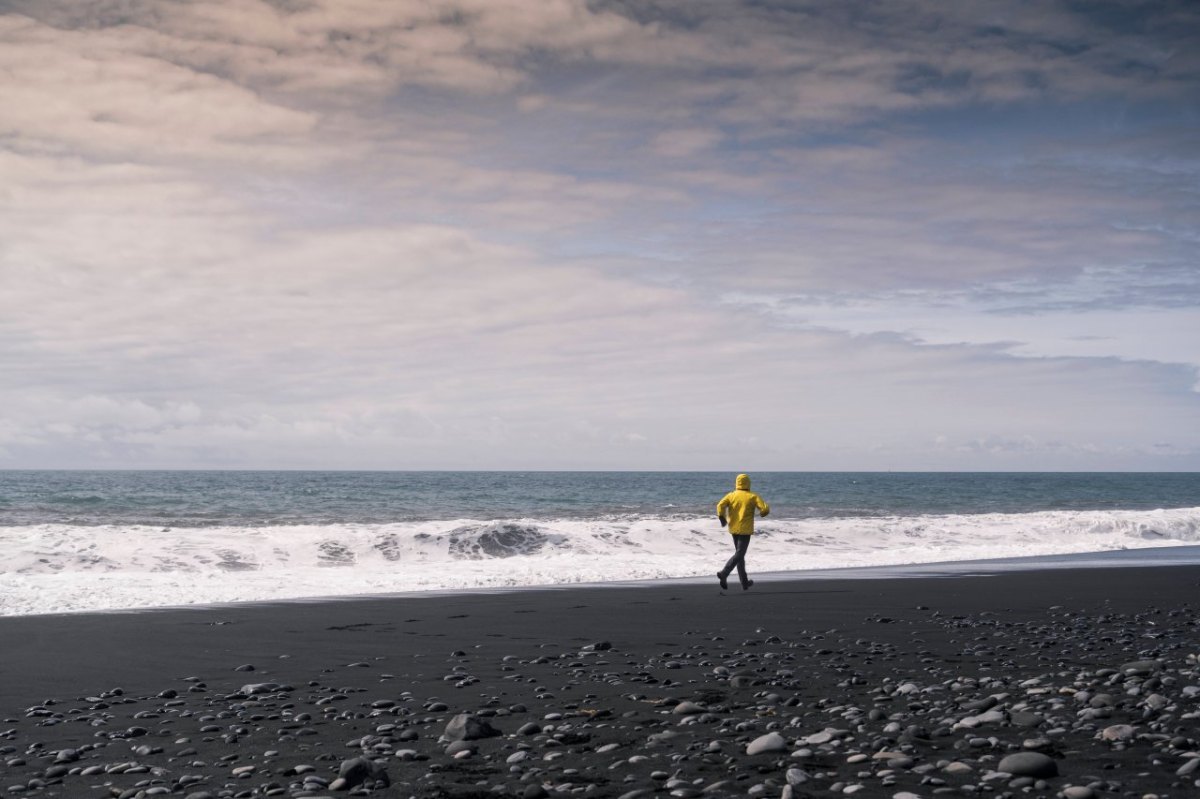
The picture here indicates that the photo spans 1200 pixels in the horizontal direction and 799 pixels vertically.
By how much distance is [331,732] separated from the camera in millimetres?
6676

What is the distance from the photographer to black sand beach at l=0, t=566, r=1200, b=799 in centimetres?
530

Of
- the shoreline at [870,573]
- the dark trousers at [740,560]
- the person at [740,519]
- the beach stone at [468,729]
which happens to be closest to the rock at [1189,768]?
the beach stone at [468,729]

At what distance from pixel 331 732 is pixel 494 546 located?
22.9 meters

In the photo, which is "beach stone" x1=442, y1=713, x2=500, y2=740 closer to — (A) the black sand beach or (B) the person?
(A) the black sand beach

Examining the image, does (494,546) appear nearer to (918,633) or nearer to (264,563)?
(264,563)

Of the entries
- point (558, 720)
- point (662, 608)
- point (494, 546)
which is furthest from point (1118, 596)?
point (494, 546)

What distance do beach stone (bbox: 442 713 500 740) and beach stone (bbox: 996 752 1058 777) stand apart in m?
3.20

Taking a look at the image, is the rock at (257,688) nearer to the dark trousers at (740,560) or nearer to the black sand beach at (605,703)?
the black sand beach at (605,703)

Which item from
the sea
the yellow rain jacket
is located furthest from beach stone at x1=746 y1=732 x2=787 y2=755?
the sea

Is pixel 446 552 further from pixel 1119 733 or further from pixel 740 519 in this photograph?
pixel 1119 733

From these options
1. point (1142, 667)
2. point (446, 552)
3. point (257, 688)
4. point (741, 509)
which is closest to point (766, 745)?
point (1142, 667)

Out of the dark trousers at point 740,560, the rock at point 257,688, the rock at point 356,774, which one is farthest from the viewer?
the dark trousers at point 740,560

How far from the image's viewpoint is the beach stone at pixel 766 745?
573cm

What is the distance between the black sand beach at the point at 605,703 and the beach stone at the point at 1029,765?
0.03ft
